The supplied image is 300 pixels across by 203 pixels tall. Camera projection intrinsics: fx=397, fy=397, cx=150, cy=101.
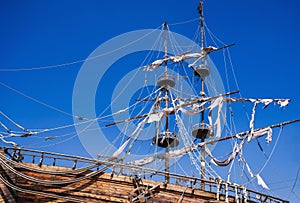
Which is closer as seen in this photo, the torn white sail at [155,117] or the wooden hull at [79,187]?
the wooden hull at [79,187]

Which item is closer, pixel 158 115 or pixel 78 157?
pixel 78 157

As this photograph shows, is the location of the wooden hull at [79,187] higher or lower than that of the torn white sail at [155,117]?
lower

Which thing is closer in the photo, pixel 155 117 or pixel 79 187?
pixel 79 187

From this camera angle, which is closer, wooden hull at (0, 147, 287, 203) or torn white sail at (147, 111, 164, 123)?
wooden hull at (0, 147, 287, 203)

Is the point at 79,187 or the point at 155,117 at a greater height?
the point at 155,117

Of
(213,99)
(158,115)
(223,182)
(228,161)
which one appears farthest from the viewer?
(213,99)

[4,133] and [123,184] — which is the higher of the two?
[4,133]

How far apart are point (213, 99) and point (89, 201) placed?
1859 centimetres

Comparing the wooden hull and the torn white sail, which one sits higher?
the torn white sail

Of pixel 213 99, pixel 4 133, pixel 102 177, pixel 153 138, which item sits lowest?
pixel 102 177

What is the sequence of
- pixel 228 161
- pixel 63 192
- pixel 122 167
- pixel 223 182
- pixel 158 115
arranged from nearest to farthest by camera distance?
pixel 63 192
pixel 122 167
pixel 223 182
pixel 228 161
pixel 158 115

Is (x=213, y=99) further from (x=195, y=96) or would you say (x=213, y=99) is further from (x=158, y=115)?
(x=158, y=115)

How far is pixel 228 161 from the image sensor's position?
29.5 metres

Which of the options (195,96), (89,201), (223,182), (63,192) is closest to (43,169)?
(63,192)
